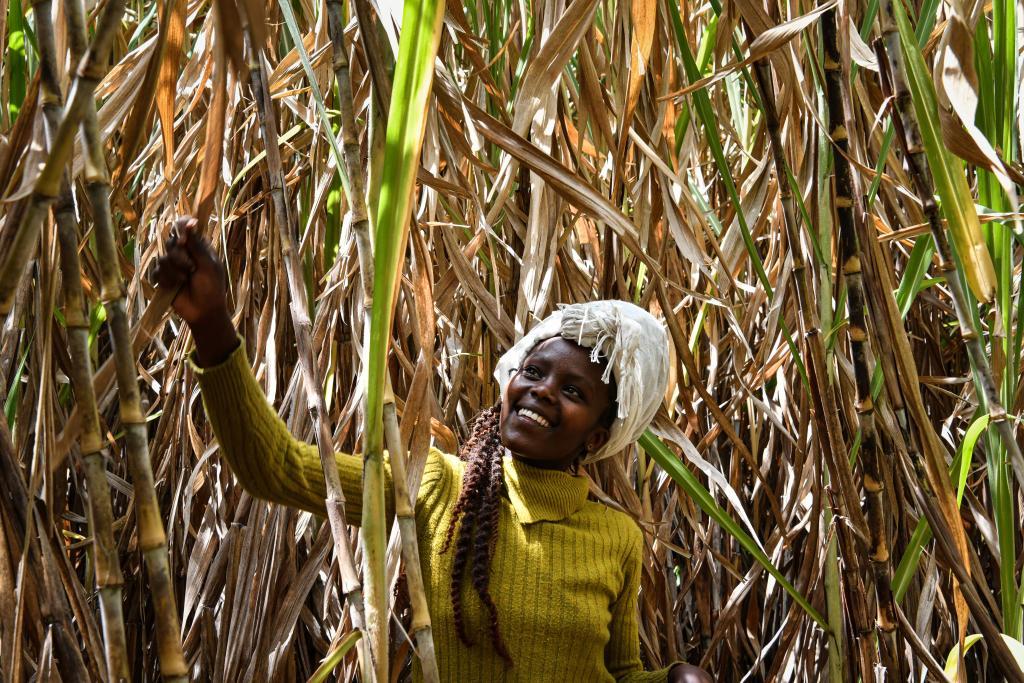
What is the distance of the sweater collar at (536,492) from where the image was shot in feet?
3.63

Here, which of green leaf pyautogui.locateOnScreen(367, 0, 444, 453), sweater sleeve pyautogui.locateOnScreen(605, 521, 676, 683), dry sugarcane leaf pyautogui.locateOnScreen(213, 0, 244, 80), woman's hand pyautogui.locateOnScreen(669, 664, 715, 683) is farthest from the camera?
sweater sleeve pyautogui.locateOnScreen(605, 521, 676, 683)

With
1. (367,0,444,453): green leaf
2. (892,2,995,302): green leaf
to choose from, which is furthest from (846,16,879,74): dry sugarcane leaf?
(367,0,444,453): green leaf

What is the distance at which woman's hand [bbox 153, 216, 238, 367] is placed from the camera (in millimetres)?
614

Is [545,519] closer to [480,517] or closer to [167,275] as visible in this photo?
[480,517]

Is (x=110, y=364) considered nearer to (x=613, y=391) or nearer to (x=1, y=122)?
(x=1, y=122)

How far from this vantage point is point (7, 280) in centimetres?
46

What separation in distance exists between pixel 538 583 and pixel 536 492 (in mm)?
90

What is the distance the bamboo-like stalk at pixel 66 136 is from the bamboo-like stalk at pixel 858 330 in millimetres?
570

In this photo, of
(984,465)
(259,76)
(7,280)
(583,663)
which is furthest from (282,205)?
(984,465)

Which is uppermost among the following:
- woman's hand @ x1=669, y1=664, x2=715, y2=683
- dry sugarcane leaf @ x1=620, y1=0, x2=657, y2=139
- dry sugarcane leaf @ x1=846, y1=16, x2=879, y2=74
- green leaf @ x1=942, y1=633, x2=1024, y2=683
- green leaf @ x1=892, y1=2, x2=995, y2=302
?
dry sugarcane leaf @ x1=620, y1=0, x2=657, y2=139

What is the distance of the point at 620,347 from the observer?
43.4 inches

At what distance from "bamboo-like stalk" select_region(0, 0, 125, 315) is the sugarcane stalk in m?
0.51

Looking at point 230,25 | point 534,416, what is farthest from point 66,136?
point 534,416

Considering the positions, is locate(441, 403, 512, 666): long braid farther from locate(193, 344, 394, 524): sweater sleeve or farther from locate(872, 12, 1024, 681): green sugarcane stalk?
locate(872, 12, 1024, 681): green sugarcane stalk
